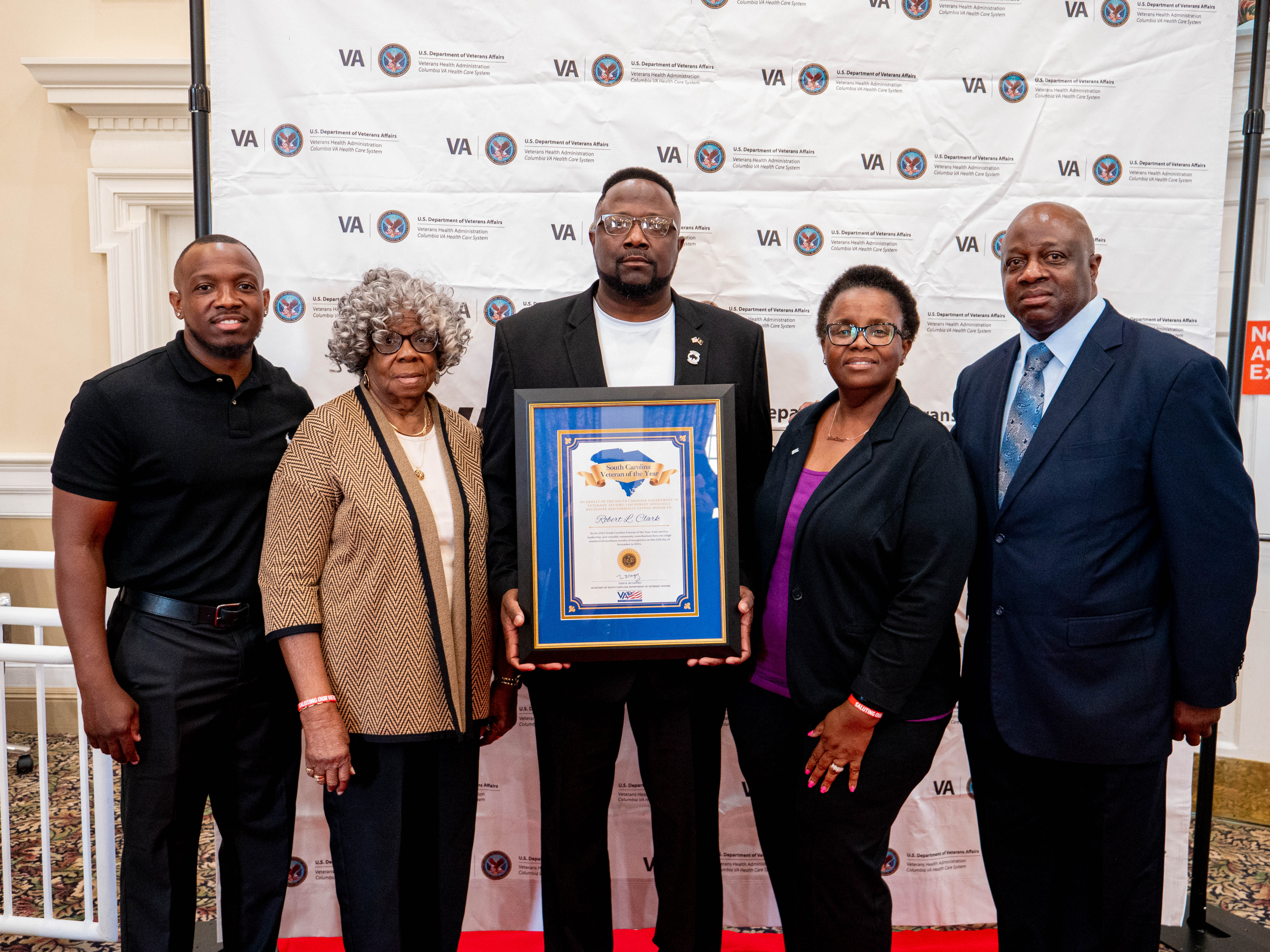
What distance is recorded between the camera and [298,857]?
263cm

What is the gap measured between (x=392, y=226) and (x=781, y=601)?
1709mm

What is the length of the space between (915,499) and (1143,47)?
1990mm

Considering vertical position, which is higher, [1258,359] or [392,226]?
[392,226]

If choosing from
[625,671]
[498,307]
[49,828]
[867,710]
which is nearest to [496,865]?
[625,671]

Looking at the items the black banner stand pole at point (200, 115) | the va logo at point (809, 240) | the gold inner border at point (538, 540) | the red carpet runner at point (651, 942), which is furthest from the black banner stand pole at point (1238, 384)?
the black banner stand pole at point (200, 115)

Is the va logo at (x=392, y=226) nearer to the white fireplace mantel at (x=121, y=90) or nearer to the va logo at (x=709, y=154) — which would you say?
the va logo at (x=709, y=154)

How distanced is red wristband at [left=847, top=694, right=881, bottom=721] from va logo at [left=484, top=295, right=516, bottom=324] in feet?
5.22

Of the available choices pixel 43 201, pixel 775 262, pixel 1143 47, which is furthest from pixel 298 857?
pixel 1143 47

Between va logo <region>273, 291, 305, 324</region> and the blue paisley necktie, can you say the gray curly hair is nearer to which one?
va logo <region>273, 291, 305, 324</region>

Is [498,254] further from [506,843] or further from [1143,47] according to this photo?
[1143,47]

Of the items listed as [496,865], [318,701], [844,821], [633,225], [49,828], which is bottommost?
[496,865]

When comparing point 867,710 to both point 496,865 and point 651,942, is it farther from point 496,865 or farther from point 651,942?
point 496,865

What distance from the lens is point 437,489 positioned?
73.5 inches

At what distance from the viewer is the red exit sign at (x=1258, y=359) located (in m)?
3.34
